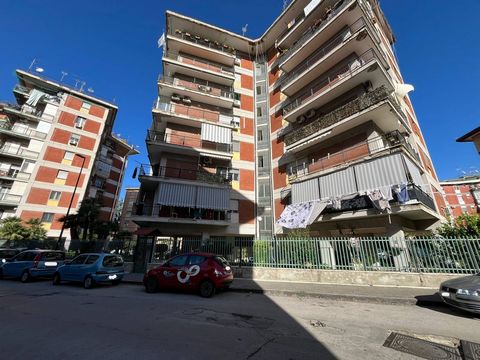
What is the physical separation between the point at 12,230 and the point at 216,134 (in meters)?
22.2

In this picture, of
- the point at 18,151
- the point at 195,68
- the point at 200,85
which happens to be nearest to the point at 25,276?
the point at 200,85

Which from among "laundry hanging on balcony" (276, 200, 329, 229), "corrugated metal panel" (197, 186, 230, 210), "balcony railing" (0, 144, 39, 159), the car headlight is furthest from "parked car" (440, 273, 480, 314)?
"balcony railing" (0, 144, 39, 159)

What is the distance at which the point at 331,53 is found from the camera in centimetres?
→ 1845

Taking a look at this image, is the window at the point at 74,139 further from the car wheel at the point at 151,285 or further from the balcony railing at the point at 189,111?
the car wheel at the point at 151,285

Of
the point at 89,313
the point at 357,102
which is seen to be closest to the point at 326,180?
the point at 357,102

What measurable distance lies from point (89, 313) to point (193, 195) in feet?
45.0

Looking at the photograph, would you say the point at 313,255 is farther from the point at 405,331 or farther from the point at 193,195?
the point at 193,195

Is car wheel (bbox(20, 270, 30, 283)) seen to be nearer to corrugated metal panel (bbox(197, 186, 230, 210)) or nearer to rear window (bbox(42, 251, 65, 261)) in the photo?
rear window (bbox(42, 251, 65, 261))

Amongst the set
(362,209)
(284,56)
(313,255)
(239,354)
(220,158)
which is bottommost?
(239,354)

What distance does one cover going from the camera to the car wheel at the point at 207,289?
8.70 meters

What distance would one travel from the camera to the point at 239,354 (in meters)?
3.67

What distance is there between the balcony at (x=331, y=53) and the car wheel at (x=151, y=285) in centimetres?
1976

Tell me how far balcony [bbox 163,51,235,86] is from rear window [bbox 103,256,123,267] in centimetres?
1954

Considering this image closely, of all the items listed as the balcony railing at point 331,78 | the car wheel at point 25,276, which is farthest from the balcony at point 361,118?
the car wheel at point 25,276
